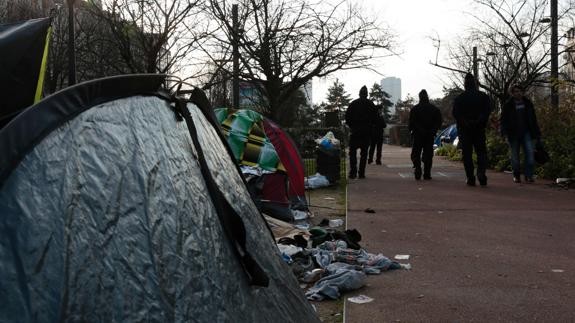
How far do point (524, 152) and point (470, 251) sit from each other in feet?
20.7

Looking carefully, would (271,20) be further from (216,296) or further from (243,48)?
(216,296)

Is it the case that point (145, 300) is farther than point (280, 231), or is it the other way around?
point (280, 231)

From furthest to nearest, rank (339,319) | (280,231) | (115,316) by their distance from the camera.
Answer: (280,231)
(339,319)
(115,316)

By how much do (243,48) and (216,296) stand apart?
49.6 ft

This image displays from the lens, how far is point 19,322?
1.83m

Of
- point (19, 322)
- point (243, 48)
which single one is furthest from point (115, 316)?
point (243, 48)

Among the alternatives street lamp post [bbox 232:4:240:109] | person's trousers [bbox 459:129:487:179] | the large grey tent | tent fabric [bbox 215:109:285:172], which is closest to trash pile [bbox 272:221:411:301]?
tent fabric [bbox 215:109:285:172]

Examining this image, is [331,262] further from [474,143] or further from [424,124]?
[424,124]

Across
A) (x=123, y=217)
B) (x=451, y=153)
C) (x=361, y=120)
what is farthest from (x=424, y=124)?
(x=123, y=217)

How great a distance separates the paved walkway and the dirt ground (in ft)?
0.32

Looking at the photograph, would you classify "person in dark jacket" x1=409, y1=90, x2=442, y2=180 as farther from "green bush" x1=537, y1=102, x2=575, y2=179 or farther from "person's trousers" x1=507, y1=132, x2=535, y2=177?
"green bush" x1=537, y1=102, x2=575, y2=179

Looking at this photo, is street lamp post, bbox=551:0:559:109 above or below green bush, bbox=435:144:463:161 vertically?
above

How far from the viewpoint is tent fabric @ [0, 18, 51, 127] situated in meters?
2.80

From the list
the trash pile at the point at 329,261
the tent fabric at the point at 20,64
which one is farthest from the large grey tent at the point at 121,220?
the trash pile at the point at 329,261
